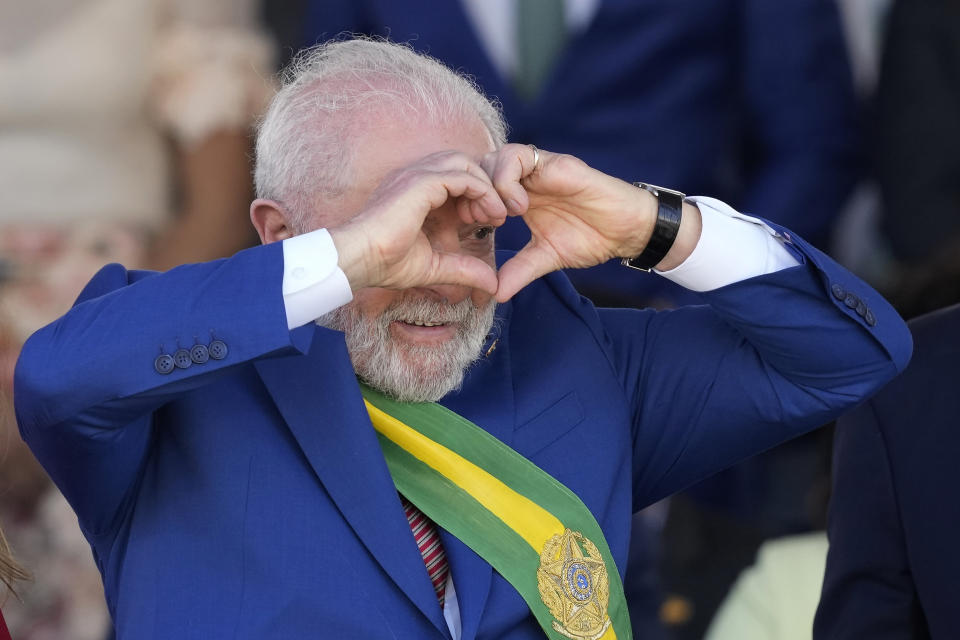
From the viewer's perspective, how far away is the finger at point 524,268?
2.58m

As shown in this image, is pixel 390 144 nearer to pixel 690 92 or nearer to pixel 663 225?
pixel 663 225

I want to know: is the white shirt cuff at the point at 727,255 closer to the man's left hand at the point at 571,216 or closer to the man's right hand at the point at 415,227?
the man's left hand at the point at 571,216

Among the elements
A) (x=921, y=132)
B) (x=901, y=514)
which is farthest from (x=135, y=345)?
(x=921, y=132)

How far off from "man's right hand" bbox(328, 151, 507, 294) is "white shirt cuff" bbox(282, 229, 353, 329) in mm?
18

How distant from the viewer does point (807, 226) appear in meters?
4.30

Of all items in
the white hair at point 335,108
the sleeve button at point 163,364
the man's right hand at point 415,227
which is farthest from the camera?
the white hair at point 335,108

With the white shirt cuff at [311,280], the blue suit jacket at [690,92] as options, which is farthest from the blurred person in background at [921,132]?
the white shirt cuff at [311,280]

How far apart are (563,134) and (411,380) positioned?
1.65 meters

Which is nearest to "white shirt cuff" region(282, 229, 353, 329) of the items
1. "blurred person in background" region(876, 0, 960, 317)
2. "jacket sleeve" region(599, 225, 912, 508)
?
"jacket sleeve" region(599, 225, 912, 508)

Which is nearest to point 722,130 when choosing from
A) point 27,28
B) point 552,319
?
point 552,319

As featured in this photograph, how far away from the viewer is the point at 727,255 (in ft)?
8.55

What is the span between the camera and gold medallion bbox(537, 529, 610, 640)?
2.49m

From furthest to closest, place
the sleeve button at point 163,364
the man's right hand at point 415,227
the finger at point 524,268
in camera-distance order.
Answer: the finger at point 524,268, the man's right hand at point 415,227, the sleeve button at point 163,364

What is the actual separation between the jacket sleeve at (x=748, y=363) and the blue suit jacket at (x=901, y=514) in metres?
0.09
